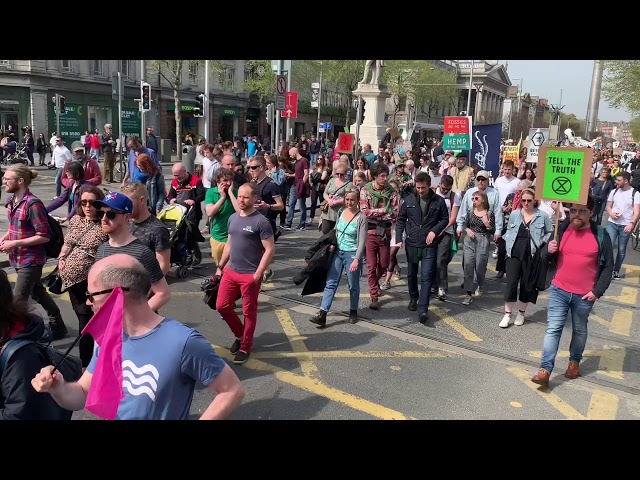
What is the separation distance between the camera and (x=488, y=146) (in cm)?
1152

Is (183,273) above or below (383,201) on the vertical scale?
below

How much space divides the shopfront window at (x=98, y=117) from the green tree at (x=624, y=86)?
30.6m

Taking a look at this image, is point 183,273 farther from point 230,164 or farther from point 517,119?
point 517,119

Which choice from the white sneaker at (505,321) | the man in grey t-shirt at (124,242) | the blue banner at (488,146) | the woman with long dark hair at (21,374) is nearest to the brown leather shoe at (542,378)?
the white sneaker at (505,321)

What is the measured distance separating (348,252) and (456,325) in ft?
5.22

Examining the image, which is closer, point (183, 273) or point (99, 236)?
point (99, 236)

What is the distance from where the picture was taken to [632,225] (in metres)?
8.61

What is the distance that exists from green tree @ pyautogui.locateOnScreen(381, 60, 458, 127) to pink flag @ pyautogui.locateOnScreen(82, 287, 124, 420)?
52.9 m

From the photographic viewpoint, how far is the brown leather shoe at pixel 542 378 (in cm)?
475

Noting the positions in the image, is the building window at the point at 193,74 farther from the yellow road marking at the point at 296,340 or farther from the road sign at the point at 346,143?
the yellow road marking at the point at 296,340
